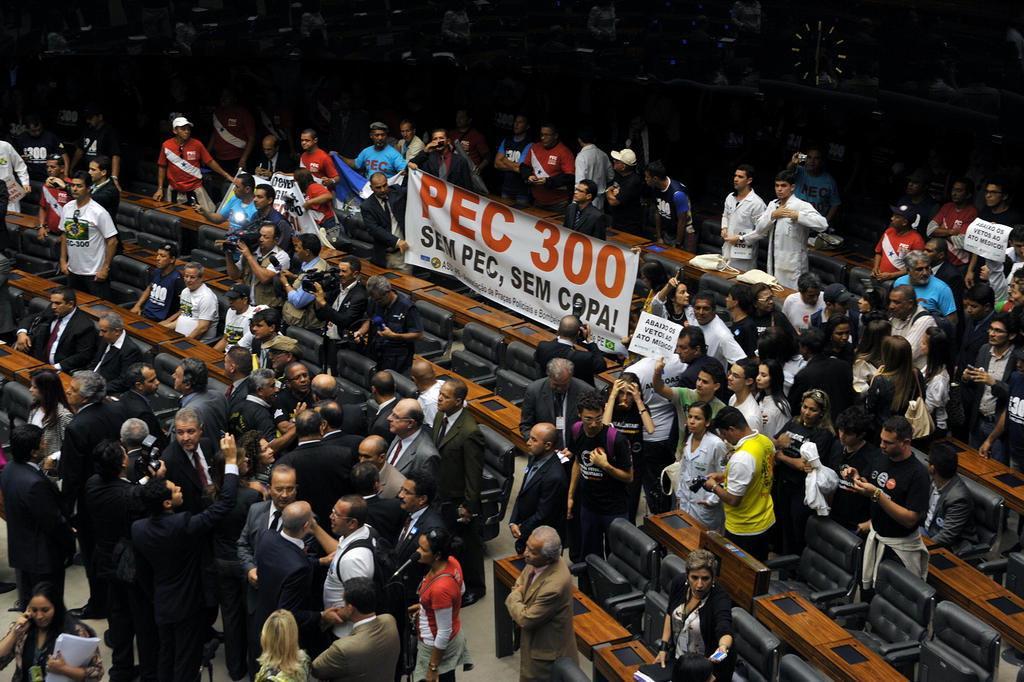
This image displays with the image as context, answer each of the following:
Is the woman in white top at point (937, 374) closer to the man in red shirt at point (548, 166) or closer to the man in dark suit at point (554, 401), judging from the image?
the man in dark suit at point (554, 401)

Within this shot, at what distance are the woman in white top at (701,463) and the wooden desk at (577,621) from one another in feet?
4.00

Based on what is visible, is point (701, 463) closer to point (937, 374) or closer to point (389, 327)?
point (937, 374)

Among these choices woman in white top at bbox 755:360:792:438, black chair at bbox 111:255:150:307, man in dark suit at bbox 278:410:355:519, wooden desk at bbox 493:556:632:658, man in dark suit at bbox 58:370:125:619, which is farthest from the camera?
black chair at bbox 111:255:150:307

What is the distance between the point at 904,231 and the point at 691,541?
5.00 m

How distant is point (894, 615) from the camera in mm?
9211

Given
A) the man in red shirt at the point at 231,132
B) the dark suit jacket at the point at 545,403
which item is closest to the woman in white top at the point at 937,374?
the dark suit jacket at the point at 545,403

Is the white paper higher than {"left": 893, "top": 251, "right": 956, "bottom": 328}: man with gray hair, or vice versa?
{"left": 893, "top": 251, "right": 956, "bottom": 328}: man with gray hair

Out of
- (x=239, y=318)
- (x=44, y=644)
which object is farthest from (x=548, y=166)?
(x=44, y=644)

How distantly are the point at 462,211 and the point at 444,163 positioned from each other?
0.99m

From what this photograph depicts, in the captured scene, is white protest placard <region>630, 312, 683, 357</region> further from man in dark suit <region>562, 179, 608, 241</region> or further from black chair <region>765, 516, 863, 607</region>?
man in dark suit <region>562, 179, 608, 241</region>

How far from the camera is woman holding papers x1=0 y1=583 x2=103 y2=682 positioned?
8.12 metres

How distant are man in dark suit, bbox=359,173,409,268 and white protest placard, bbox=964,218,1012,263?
5863mm

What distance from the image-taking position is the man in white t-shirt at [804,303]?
39.5 feet

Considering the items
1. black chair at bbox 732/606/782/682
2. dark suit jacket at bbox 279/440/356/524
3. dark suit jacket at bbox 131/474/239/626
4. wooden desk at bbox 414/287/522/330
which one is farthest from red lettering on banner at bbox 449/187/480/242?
black chair at bbox 732/606/782/682
